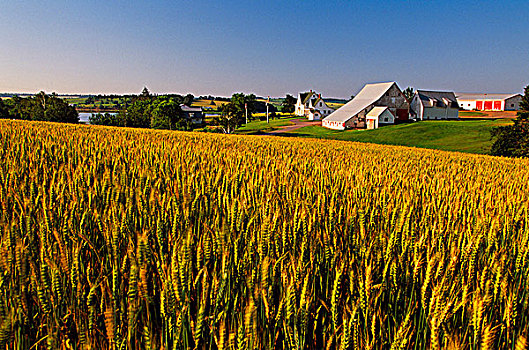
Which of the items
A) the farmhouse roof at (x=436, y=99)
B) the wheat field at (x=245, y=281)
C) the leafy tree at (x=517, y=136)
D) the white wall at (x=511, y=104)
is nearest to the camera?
the wheat field at (x=245, y=281)

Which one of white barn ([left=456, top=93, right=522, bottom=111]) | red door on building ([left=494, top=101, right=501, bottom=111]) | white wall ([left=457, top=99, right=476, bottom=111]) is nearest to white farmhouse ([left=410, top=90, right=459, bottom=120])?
white barn ([left=456, top=93, right=522, bottom=111])

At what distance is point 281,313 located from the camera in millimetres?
1131

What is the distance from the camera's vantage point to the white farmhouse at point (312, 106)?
98113 mm

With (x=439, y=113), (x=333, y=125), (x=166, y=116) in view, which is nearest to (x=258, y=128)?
(x=333, y=125)

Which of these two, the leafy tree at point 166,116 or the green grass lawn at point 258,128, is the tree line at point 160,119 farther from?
the green grass lawn at point 258,128

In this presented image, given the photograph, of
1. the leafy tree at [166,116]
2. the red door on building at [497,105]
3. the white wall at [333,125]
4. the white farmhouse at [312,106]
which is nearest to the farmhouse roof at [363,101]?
the white wall at [333,125]

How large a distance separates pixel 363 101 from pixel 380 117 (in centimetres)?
861

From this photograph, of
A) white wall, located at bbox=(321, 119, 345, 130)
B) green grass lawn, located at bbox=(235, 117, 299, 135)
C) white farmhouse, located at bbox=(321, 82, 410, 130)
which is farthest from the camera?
green grass lawn, located at bbox=(235, 117, 299, 135)

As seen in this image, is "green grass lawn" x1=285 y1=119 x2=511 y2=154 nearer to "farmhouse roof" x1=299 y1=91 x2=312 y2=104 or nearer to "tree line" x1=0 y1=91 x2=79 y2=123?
"farmhouse roof" x1=299 y1=91 x2=312 y2=104

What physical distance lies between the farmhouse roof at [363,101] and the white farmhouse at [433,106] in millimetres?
10270

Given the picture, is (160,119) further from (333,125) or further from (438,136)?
(438,136)

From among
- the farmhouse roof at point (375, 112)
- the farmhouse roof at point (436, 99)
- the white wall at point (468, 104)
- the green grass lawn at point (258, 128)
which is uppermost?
the white wall at point (468, 104)

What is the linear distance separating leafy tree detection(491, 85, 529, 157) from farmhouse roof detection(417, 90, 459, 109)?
5061 cm

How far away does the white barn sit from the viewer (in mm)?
101188
